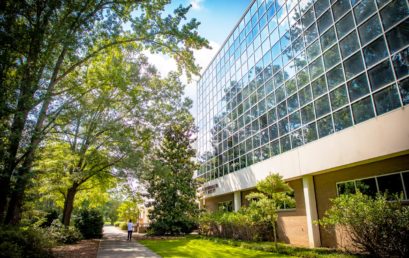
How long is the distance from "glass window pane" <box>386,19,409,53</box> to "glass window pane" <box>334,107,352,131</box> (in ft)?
10.9

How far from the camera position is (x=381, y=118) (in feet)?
37.8

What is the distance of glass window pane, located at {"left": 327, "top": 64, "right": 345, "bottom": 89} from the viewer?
1408cm

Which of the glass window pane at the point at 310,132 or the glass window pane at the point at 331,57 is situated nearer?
the glass window pane at the point at 331,57

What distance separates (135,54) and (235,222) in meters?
13.8

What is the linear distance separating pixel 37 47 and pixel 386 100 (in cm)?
1414

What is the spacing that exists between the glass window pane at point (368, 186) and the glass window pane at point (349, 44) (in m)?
6.45

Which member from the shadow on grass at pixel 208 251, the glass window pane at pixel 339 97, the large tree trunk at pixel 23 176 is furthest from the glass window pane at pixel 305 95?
the large tree trunk at pixel 23 176

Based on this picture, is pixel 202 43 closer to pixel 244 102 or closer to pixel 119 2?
pixel 119 2

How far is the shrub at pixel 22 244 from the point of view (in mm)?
7786

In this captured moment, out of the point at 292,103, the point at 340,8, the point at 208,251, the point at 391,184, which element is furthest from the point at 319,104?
the point at 208,251

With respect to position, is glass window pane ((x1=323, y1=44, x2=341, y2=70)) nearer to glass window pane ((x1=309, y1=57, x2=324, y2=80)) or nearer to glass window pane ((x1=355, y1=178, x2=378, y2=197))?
glass window pane ((x1=309, y1=57, x2=324, y2=80))

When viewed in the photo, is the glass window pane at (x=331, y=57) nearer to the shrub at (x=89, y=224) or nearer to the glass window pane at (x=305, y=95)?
the glass window pane at (x=305, y=95)

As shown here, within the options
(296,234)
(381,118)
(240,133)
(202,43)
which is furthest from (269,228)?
(202,43)

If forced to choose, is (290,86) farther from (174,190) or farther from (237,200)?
(174,190)
